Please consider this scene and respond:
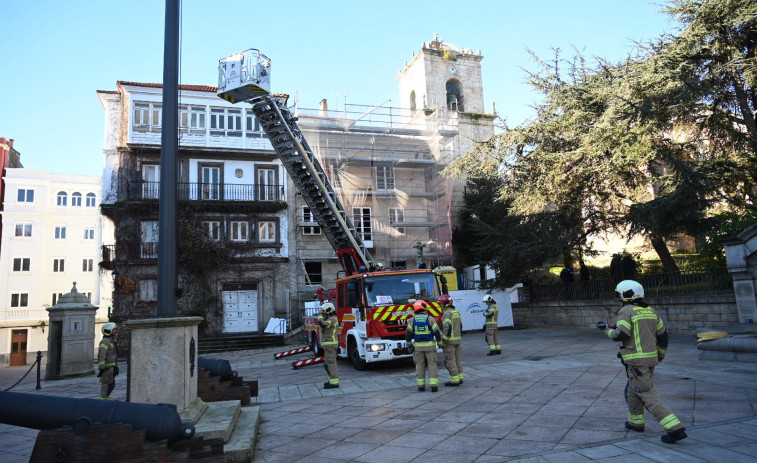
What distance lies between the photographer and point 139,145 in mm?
24906

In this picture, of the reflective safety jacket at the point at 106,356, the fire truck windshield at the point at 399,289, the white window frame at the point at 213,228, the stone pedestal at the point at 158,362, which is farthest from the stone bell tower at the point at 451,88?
the stone pedestal at the point at 158,362

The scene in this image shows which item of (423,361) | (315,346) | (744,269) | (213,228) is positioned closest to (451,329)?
(423,361)

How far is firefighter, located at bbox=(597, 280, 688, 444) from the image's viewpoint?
5.29 m

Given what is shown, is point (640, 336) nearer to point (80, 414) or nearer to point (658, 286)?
point (80, 414)

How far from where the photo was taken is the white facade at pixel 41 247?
1420 inches

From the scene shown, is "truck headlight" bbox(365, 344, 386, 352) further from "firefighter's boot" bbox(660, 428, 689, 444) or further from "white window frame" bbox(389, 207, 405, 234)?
"white window frame" bbox(389, 207, 405, 234)

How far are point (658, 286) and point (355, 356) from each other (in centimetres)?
1090

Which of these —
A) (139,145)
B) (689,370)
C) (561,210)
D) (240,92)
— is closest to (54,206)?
(139,145)

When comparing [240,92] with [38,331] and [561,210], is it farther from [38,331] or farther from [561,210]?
[38,331]

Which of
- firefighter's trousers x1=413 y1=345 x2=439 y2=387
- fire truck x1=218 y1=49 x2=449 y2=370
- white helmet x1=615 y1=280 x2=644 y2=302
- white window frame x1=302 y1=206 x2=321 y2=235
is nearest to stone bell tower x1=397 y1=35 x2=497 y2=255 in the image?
white window frame x1=302 y1=206 x2=321 y2=235

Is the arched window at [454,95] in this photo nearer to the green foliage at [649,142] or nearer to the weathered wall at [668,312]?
the green foliage at [649,142]

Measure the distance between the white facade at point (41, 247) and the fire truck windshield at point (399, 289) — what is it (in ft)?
97.7

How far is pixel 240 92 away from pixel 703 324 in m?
15.1

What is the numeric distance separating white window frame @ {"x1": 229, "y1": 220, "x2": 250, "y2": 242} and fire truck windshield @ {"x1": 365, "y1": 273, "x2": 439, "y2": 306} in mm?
15975
